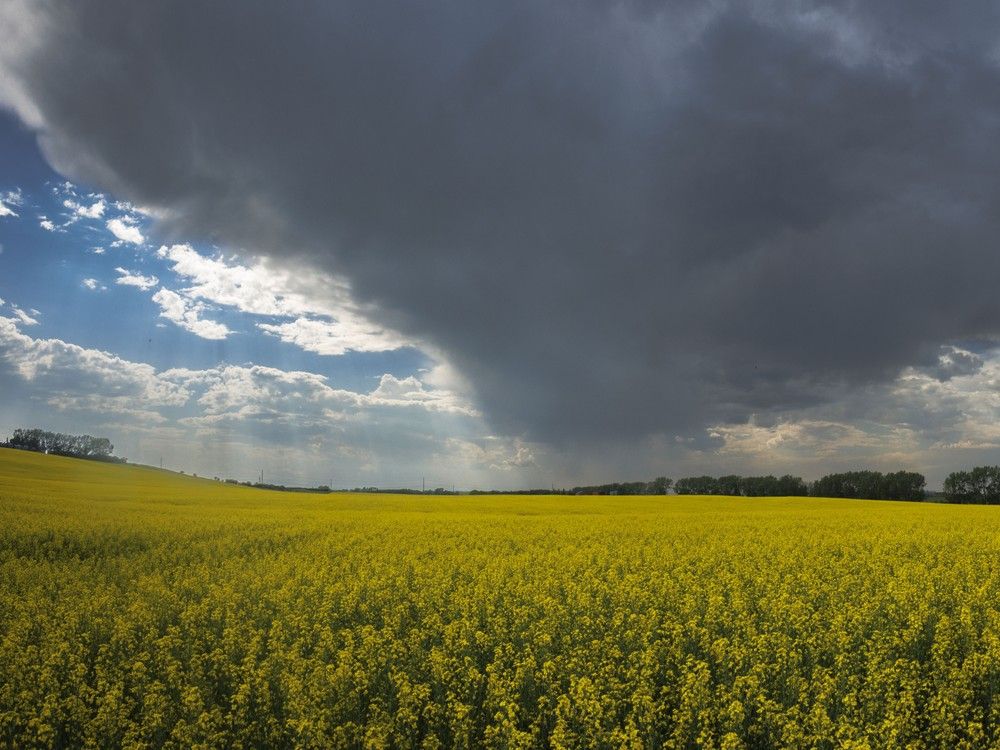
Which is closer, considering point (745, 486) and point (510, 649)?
point (510, 649)

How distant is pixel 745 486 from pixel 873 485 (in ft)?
62.1

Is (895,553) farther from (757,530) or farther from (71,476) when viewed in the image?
(71,476)

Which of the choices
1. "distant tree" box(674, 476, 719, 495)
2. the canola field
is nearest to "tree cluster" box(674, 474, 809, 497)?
"distant tree" box(674, 476, 719, 495)

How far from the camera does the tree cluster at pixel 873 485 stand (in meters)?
99.2

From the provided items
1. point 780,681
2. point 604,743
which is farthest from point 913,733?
point 604,743

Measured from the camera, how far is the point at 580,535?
2361cm

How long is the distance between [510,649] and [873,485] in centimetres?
11046

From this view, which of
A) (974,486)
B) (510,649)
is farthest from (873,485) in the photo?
(510,649)

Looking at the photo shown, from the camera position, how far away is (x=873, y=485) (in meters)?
102

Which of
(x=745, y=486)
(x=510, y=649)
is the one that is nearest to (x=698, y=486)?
(x=745, y=486)

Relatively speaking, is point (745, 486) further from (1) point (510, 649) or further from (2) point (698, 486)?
(1) point (510, 649)

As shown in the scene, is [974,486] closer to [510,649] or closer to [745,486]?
[745,486]

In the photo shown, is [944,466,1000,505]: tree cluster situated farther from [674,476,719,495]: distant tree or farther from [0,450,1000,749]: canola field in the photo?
[0,450,1000,749]: canola field

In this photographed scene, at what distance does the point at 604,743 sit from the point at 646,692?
3.56 feet
